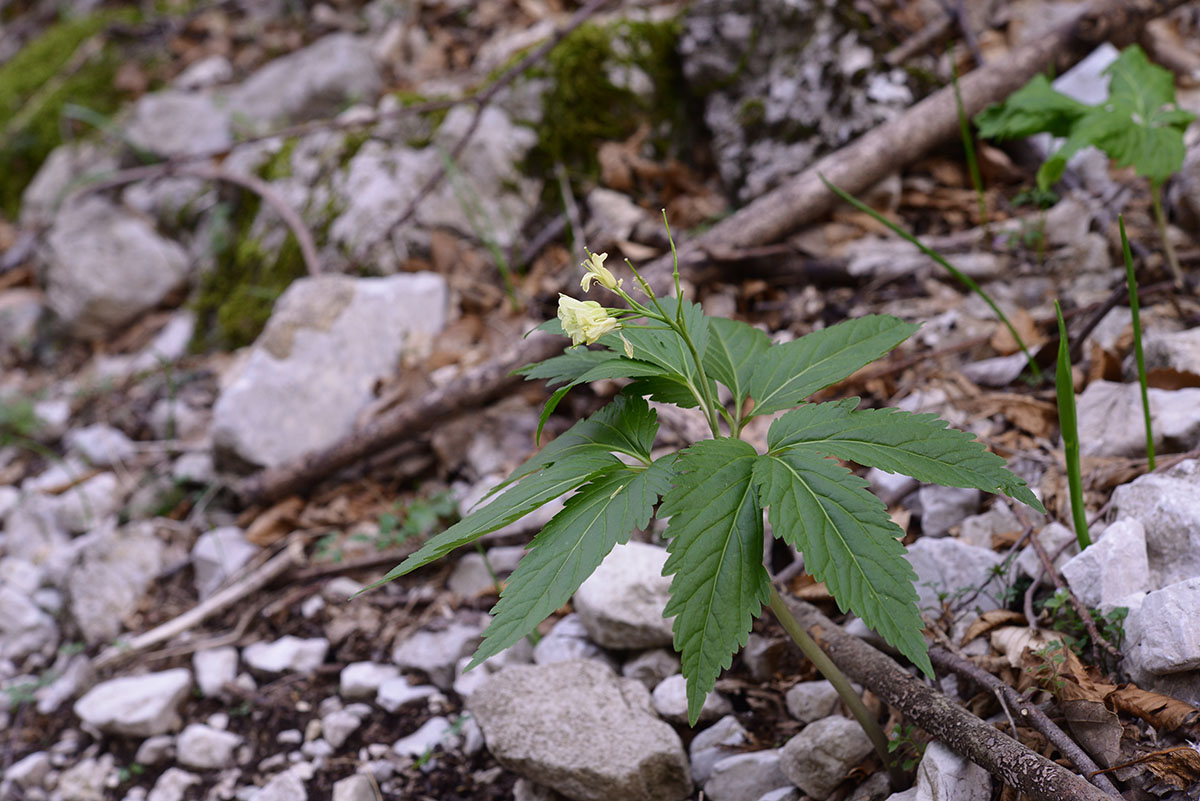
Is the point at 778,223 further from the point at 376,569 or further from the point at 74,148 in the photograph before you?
the point at 74,148

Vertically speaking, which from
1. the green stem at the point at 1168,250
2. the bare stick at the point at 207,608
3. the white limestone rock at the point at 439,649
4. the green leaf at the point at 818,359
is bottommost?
the white limestone rock at the point at 439,649

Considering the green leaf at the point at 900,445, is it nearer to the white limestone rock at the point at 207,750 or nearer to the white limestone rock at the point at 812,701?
the white limestone rock at the point at 812,701

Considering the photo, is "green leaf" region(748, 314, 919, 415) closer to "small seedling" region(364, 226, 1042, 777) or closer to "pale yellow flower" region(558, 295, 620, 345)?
"small seedling" region(364, 226, 1042, 777)

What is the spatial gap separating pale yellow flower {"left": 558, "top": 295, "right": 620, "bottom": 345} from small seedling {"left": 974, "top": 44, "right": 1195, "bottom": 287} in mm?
1867

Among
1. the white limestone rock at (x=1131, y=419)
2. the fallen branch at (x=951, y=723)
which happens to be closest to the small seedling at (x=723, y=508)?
the fallen branch at (x=951, y=723)

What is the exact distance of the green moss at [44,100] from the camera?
564cm

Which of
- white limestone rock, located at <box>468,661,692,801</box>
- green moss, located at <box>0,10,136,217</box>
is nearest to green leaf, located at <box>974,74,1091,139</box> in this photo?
white limestone rock, located at <box>468,661,692,801</box>

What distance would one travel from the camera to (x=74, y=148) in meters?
5.42

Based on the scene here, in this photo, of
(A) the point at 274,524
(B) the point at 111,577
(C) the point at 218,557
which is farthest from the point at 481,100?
(B) the point at 111,577

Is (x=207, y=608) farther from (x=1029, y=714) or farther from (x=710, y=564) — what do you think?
(x=1029, y=714)

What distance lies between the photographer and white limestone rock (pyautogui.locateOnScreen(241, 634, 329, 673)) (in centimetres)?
259

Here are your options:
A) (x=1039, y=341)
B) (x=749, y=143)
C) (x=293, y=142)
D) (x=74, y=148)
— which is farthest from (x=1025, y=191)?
(x=74, y=148)

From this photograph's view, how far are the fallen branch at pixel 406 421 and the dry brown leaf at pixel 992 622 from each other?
1739 millimetres

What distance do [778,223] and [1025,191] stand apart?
0.93m
